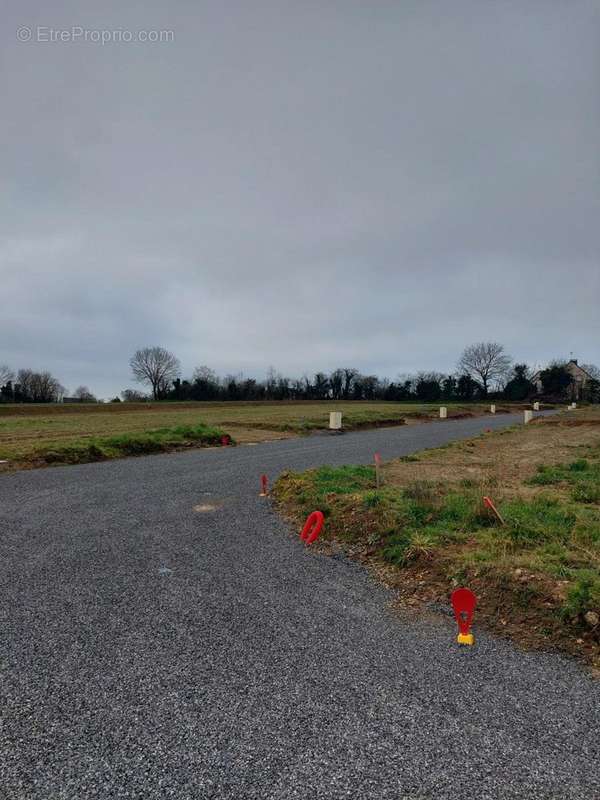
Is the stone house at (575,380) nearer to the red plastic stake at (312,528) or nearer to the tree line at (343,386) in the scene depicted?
the tree line at (343,386)

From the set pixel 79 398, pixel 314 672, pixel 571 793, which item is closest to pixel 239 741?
pixel 314 672

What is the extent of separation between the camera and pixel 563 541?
5.08m

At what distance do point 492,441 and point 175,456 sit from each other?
43.0ft

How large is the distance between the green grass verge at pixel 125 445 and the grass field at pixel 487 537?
7.75 metres

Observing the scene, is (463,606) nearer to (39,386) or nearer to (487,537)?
(487,537)

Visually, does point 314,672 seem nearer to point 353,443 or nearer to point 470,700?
point 470,700

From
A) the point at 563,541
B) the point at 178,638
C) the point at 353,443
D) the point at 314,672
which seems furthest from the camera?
the point at 353,443

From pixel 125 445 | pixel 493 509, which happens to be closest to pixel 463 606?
pixel 493 509

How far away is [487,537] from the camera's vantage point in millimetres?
5250

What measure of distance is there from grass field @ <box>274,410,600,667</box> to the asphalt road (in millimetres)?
418

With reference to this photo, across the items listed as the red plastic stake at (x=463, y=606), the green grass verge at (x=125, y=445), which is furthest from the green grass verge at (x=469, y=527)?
the green grass verge at (x=125, y=445)

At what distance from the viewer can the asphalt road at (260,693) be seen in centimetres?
209

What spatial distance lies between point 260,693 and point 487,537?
355 cm

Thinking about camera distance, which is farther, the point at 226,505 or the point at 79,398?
the point at 79,398
